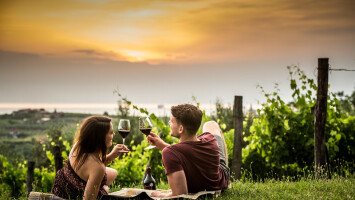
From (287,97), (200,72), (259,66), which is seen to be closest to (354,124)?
(287,97)

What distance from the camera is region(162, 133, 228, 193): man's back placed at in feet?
13.3

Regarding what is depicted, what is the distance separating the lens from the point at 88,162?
13.1ft

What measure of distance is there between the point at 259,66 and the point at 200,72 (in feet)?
10.2

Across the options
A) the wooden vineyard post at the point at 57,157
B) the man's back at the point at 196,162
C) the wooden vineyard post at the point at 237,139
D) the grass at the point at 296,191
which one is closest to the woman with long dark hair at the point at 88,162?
the man's back at the point at 196,162

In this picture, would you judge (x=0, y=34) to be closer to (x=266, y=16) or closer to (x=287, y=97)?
(x=266, y=16)

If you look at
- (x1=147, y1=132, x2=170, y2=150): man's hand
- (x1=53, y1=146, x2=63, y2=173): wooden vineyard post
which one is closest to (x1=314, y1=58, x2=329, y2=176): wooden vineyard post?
(x1=147, y1=132, x2=170, y2=150): man's hand

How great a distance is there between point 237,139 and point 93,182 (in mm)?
4352

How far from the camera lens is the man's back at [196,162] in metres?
4.06

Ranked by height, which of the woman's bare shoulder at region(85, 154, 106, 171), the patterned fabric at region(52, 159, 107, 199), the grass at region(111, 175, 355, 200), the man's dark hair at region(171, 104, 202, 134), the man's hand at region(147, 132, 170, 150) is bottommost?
the grass at region(111, 175, 355, 200)

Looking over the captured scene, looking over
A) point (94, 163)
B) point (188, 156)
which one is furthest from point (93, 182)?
point (188, 156)

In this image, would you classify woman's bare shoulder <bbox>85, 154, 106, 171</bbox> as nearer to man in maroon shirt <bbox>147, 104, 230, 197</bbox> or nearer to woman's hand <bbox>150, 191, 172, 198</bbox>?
man in maroon shirt <bbox>147, 104, 230, 197</bbox>

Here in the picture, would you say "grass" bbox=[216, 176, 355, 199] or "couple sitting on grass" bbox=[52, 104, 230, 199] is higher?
"couple sitting on grass" bbox=[52, 104, 230, 199]

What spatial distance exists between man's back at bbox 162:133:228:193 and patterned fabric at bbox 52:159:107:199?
39.1 inches

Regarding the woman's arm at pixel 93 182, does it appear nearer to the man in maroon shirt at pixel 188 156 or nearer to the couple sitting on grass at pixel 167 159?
the couple sitting on grass at pixel 167 159
